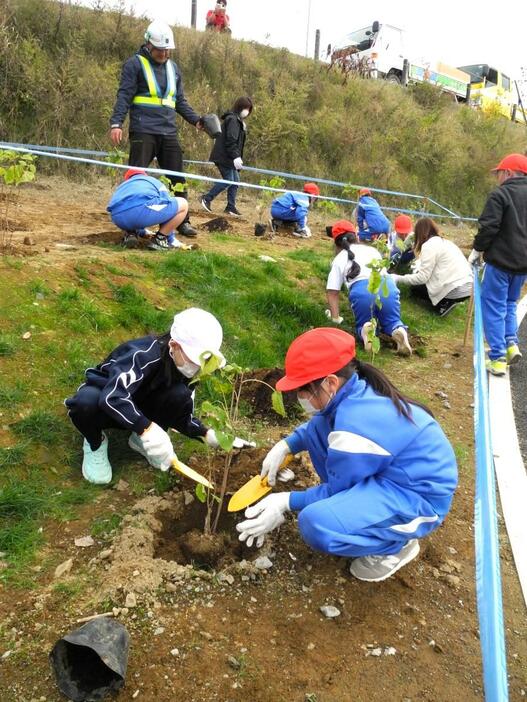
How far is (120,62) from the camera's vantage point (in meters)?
11.8

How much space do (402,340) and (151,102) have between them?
348 centimetres

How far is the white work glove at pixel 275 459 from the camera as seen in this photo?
2723 millimetres

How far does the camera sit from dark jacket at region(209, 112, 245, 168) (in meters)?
8.81

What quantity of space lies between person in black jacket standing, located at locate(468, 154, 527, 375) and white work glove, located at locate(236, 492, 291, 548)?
3.26 meters

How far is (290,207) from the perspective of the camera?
28.6 ft

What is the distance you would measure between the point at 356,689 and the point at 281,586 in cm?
52

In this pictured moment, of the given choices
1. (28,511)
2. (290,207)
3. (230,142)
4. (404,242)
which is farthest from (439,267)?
(28,511)

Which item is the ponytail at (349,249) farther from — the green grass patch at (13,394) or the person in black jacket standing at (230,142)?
the person in black jacket standing at (230,142)

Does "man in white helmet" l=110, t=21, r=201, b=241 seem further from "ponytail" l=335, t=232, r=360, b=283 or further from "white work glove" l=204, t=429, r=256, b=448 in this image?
"white work glove" l=204, t=429, r=256, b=448

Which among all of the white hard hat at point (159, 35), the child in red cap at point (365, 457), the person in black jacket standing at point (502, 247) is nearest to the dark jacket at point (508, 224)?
the person in black jacket standing at point (502, 247)

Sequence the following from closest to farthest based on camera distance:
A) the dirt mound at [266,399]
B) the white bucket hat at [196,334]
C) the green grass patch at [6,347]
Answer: the white bucket hat at [196,334] < the green grass patch at [6,347] < the dirt mound at [266,399]

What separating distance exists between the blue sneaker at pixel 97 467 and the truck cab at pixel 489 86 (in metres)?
23.3

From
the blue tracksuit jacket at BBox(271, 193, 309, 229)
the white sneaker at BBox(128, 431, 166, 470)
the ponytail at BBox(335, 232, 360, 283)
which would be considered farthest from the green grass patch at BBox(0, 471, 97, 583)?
the blue tracksuit jacket at BBox(271, 193, 309, 229)

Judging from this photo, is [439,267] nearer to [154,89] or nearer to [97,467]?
[154,89]
